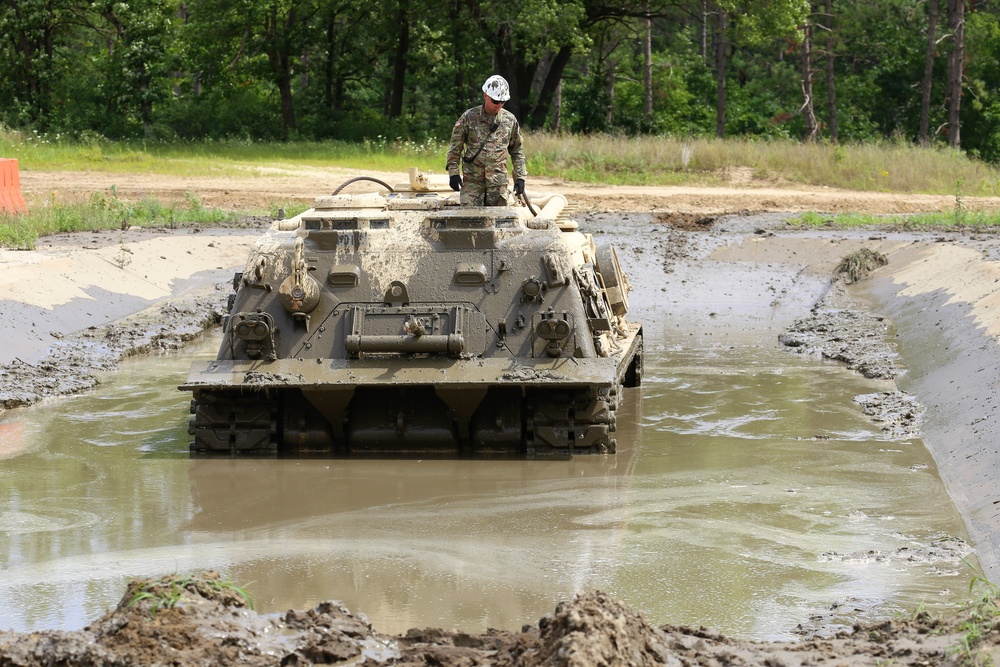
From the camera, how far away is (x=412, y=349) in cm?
1045

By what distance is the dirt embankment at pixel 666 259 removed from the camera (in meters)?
5.91

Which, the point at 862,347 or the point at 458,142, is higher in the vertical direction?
the point at 458,142

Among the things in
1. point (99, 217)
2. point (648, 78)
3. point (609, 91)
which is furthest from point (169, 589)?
point (609, 91)

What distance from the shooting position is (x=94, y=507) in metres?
9.29

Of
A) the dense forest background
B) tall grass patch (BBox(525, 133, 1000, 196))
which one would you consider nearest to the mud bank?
tall grass patch (BBox(525, 133, 1000, 196))

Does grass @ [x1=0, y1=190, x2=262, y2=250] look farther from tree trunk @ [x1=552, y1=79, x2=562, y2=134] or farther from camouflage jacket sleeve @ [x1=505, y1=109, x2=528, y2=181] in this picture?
tree trunk @ [x1=552, y1=79, x2=562, y2=134]

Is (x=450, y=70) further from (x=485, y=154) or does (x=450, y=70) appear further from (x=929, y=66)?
(x=485, y=154)

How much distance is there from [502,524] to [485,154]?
408 cm

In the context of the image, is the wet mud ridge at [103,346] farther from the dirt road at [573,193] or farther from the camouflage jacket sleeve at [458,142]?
the dirt road at [573,193]

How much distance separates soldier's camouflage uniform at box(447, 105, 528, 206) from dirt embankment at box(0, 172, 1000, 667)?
3814 mm

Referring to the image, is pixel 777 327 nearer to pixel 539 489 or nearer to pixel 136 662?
pixel 539 489

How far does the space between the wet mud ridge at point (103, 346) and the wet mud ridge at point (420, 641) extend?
670 cm

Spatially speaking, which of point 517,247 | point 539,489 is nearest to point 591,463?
point 539,489

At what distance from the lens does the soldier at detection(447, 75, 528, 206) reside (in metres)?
12.1
